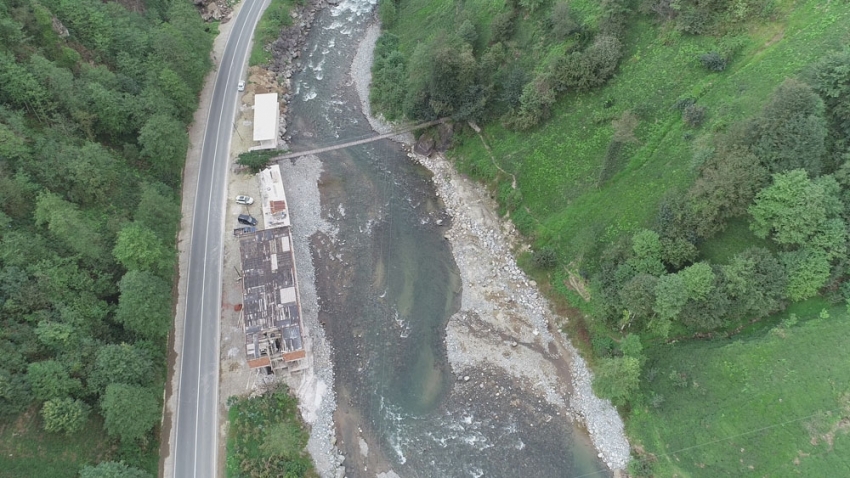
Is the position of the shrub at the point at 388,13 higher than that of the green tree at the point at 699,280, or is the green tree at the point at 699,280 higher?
the shrub at the point at 388,13

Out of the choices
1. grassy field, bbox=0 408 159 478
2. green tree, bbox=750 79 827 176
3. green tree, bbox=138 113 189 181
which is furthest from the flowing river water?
green tree, bbox=750 79 827 176

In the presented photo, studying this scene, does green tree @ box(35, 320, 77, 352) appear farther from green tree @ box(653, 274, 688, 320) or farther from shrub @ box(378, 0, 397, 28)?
shrub @ box(378, 0, 397, 28)

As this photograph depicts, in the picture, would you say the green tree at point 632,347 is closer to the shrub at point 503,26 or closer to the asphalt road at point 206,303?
the asphalt road at point 206,303

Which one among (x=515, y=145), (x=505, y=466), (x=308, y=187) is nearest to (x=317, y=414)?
(x=505, y=466)

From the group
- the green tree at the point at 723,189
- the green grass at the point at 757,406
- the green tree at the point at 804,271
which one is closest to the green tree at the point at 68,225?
the green grass at the point at 757,406

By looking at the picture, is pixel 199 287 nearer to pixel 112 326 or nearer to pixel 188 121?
pixel 112 326

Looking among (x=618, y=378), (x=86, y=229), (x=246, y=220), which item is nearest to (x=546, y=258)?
(x=618, y=378)
